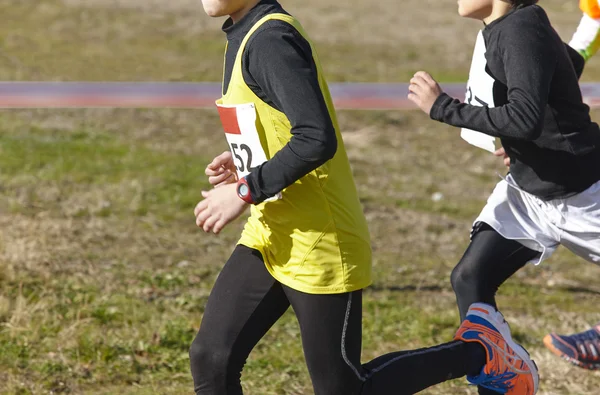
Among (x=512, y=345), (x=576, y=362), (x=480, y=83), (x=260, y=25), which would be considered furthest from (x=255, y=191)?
(x=576, y=362)

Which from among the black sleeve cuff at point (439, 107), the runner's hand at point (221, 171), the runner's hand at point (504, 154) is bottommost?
the runner's hand at point (504, 154)

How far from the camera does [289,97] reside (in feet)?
8.64

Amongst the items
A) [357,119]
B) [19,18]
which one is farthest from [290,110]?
[19,18]

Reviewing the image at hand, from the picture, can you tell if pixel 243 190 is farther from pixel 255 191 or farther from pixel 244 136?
pixel 244 136

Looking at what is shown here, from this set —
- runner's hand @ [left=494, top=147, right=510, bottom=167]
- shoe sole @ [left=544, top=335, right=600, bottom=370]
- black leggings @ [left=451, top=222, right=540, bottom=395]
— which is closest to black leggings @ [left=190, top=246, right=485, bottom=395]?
black leggings @ [left=451, top=222, right=540, bottom=395]

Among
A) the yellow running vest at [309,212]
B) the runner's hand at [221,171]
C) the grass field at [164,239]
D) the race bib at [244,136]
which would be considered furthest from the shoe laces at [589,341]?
the race bib at [244,136]

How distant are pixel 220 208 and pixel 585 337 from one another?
230cm

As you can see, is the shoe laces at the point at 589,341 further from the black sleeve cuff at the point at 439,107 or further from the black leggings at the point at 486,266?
the black sleeve cuff at the point at 439,107

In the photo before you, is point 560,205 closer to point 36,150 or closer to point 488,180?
point 488,180

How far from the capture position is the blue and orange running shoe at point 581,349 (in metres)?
4.40

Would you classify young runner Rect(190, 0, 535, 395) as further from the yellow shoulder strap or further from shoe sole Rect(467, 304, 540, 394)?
shoe sole Rect(467, 304, 540, 394)

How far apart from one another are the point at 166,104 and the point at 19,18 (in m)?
9.33

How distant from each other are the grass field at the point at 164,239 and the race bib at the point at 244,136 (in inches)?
56.9

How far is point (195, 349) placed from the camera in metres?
3.02
